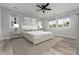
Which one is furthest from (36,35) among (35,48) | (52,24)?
(52,24)

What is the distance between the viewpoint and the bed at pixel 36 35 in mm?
1233

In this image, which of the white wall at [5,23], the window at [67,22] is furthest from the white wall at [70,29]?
the white wall at [5,23]

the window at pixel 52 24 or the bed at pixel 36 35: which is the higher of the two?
the window at pixel 52 24

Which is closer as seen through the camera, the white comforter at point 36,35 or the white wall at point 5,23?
the white wall at point 5,23

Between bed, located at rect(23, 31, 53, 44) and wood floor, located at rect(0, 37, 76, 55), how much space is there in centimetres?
8

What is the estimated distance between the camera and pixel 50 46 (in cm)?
121

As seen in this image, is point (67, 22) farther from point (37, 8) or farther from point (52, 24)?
point (37, 8)

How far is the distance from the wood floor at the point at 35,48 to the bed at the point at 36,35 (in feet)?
0.27

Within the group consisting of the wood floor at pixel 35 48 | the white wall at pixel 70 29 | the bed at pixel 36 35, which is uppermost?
the white wall at pixel 70 29

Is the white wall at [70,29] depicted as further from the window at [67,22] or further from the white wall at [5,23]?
the white wall at [5,23]

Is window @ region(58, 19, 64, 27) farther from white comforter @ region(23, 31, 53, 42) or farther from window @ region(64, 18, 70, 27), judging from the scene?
white comforter @ region(23, 31, 53, 42)

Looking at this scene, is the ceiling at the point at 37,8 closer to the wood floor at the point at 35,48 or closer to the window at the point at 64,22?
the window at the point at 64,22

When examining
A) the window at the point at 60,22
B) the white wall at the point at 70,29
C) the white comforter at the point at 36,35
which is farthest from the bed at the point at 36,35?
the window at the point at 60,22
